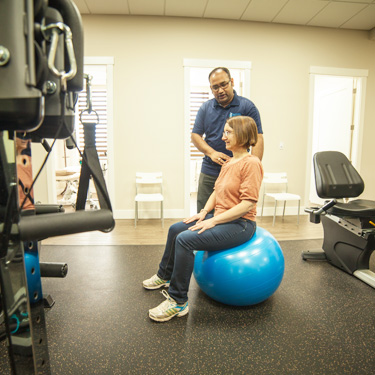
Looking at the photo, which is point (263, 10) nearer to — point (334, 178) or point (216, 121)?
point (216, 121)

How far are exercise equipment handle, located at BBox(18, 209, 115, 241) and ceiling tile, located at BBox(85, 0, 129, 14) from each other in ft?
Result: 12.1

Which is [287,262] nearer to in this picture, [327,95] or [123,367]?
[123,367]

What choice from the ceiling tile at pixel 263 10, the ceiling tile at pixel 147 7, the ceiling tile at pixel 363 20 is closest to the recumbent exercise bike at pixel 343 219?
the ceiling tile at pixel 263 10

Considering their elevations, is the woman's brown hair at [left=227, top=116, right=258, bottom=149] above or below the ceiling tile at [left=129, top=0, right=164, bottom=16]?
below

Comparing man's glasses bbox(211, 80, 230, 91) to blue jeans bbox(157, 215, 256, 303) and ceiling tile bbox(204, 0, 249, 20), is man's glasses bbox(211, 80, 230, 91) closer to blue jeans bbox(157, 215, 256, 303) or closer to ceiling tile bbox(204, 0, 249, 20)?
blue jeans bbox(157, 215, 256, 303)

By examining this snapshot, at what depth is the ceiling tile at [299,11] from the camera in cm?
341

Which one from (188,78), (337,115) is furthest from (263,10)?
(337,115)

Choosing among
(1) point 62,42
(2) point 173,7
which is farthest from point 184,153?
(1) point 62,42

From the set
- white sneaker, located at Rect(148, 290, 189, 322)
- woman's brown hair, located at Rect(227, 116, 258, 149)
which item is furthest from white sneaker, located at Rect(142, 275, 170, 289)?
woman's brown hair, located at Rect(227, 116, 258, 149)

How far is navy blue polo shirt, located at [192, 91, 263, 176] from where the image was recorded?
2.03m

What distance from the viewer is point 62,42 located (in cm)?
50

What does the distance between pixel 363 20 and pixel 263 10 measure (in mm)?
1487

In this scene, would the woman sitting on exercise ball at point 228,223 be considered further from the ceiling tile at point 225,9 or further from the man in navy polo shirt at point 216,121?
the ceiling tile at point 225,9

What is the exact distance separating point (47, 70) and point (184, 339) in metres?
1.36
